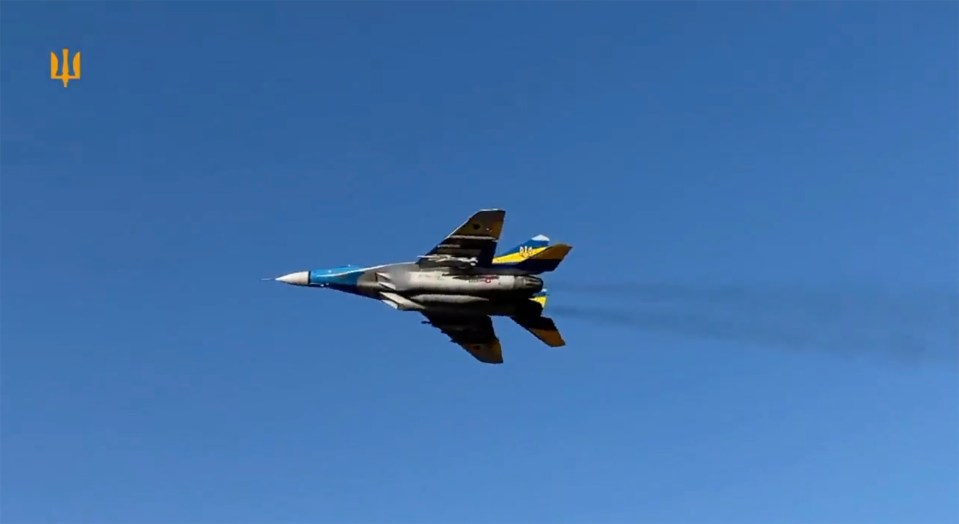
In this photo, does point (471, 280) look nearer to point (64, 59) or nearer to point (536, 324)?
point (536, 324)

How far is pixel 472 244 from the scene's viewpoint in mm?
79938

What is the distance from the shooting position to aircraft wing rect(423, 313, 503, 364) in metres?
85.6

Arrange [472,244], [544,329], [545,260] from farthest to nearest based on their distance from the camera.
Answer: [544,329] < [545,260] < [472,244]

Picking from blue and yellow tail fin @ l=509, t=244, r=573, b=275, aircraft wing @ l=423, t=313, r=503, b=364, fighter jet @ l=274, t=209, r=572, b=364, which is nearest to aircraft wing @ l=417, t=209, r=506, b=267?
fighter jet @ l=274, t=209, r=572, b=364

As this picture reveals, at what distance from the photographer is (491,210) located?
78.8m

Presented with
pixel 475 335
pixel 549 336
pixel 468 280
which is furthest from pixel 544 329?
pixel 468 280

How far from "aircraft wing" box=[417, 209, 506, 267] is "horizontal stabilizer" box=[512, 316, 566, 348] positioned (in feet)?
18.1

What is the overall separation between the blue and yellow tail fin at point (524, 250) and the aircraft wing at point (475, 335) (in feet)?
13.8

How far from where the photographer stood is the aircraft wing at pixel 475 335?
281 ft

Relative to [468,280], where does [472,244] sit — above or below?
above

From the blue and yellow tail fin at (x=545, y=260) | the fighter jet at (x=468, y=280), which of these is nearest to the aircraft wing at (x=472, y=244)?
the fighter jet at (x=468, y=280)

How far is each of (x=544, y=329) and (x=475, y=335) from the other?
5.05 m

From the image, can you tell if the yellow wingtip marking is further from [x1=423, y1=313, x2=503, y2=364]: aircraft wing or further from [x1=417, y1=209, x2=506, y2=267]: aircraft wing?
[x1=417, y1=209, x2=506, y2=267]: aircraft wing

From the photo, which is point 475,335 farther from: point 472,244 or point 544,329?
point 472,244
